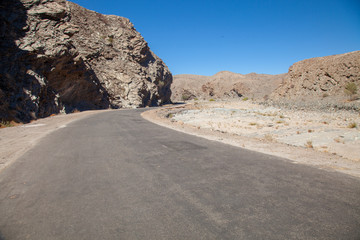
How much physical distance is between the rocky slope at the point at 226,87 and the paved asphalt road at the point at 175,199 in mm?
78248

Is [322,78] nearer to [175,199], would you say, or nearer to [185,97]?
[175,199]

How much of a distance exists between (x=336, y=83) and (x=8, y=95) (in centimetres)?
4395

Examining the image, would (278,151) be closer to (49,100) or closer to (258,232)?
(258,232)

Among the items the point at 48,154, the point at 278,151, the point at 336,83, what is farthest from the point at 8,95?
the point at 336,83

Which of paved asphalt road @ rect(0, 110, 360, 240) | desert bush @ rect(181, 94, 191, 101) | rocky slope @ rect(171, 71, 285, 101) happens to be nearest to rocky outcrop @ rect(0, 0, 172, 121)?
paved asphalt road @ rect(0, 110, 360, 240)

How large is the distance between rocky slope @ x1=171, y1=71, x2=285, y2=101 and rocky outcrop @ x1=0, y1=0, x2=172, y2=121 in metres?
46.2

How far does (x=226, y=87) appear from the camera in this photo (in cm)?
A: 9494

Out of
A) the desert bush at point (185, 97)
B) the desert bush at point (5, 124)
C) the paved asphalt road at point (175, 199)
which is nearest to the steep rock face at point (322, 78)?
the paved asphalt road at point (175, 199)

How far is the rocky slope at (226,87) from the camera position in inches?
3325

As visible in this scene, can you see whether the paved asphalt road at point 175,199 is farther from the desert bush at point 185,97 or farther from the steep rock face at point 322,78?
the desert bush at point 185,97

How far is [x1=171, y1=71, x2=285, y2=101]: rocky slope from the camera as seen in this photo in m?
84.4

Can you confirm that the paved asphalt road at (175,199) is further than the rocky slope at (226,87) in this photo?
No

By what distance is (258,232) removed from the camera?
254cm

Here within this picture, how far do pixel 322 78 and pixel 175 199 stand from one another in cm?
4367
